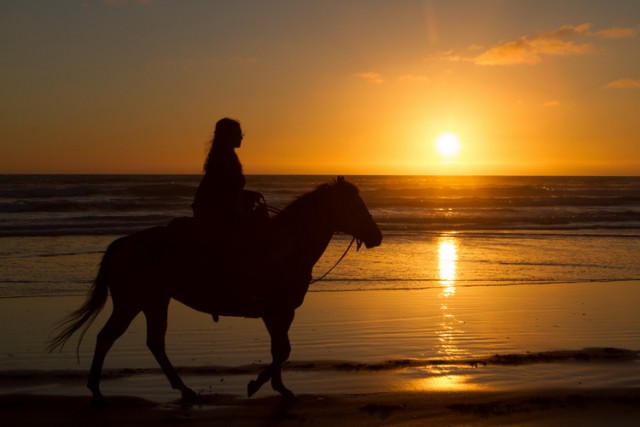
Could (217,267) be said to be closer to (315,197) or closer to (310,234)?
(310,234)

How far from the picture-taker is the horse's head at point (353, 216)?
5.80 meters

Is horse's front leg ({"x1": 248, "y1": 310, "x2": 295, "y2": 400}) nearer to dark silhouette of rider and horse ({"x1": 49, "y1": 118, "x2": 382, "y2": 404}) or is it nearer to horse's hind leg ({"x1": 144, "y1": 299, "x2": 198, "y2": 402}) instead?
dark silhouette of rider and horse ({"x1": 49, "y1": 118, "x2": 382, "y2": 404})

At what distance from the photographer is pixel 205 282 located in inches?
221

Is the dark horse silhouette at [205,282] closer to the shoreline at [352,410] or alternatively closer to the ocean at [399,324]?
the shoreline at [352,410]

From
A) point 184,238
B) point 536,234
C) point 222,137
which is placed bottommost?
point 536,234

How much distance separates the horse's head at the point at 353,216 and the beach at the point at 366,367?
136 cm

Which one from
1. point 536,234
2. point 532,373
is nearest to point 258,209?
point 532,373

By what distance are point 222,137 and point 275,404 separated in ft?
7.27

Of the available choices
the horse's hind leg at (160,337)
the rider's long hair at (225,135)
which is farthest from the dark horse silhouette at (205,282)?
the rider's long hair at (225,135)

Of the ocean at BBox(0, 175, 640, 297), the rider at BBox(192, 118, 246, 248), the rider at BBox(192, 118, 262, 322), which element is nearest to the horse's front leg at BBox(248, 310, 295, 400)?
the rider at BBox(192, 118, 262, 322)

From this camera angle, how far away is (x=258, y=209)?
5.63m

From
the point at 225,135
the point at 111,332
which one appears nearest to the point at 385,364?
the point at 111,332

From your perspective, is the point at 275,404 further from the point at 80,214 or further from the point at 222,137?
the point at 80,214

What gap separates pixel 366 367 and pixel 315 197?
77.8 inches
